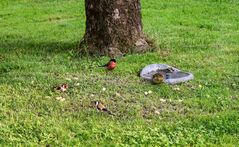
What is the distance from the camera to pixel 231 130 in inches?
201

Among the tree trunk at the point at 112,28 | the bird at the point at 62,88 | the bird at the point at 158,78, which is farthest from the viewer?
the tree trunk at the point at 112,28

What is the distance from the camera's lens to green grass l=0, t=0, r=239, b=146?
197 inches

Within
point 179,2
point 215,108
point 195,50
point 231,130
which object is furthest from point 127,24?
point 179,2

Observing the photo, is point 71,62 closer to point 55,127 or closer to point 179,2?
point 55,127

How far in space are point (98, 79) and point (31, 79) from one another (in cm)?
75

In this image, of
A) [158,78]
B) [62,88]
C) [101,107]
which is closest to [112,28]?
[158,78]

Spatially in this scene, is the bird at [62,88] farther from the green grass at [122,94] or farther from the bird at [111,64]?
the bird at [111,64]

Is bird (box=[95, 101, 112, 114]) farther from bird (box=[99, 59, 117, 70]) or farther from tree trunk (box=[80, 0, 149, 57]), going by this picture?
tree trunk (box=[80, 0, 149, 57])

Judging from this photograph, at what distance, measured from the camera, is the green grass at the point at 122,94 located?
5.00 meters

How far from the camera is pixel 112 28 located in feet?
24.8

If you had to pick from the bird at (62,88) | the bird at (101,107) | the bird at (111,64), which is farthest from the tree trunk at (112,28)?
the bird at (101,107)

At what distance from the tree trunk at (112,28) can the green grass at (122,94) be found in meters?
0.27

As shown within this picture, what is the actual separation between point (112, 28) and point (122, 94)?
184 cm

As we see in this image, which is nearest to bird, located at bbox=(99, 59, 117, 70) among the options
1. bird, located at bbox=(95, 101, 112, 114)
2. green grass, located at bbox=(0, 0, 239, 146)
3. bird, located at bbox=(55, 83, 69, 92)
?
green grass, located at bbox=(0, 0, 239, 146)
